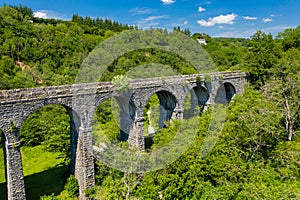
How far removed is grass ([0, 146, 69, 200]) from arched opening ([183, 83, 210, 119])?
42.9 ft

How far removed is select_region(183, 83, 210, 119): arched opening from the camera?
26.1 meters

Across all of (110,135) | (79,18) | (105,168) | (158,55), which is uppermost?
(79,18)

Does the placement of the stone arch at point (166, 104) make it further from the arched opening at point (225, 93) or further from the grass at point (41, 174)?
the grass at point (41, 174)

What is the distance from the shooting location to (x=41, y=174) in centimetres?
2003

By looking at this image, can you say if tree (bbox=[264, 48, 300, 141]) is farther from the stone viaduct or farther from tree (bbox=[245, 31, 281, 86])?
tree (bbox=[245, 31, 281, 86])

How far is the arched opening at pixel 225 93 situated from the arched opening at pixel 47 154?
17.8 metres

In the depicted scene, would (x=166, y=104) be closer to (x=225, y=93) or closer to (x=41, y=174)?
(x=225, y=93)

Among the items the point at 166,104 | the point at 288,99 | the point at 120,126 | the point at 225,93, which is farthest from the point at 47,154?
the point at 288,99

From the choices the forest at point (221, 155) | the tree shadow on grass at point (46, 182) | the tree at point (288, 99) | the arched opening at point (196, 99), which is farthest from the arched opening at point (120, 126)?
the tree at point (288, 99)

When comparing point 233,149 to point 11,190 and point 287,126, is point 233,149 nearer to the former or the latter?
point 287,126

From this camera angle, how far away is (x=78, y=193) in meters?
17.1

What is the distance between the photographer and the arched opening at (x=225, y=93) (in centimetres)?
3030

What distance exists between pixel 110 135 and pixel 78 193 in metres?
5.37

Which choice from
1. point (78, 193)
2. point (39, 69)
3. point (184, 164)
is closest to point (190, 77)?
point (184, 164)
